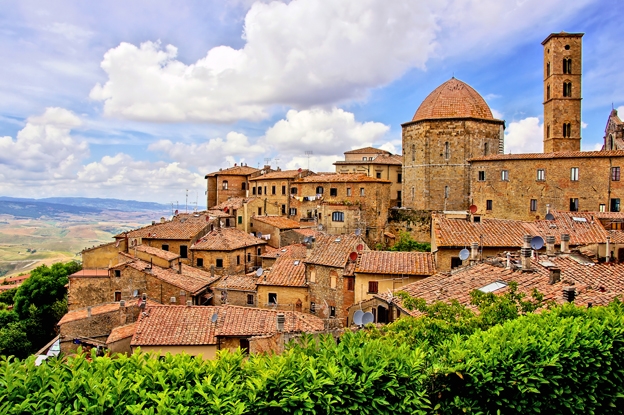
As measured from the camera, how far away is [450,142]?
149ft

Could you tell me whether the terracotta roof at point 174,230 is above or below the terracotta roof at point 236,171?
below

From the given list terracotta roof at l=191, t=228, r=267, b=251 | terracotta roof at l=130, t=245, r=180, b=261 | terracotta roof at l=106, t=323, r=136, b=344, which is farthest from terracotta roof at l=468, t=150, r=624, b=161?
terracotta roof at l=106, t=323, r=136, b=344

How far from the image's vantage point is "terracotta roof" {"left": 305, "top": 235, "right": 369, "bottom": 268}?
2869cm

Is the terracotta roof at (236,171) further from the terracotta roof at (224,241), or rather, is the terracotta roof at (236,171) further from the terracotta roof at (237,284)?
the terracotta roof at (237,284)

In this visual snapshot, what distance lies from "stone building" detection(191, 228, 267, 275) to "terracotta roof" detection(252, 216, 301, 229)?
454 cm

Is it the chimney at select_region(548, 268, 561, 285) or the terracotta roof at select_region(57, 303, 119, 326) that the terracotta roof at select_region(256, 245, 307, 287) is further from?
the chimney at select_region(548, 268, 561, 285)

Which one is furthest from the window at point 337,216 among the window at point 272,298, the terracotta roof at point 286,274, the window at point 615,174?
the window at point 615,174

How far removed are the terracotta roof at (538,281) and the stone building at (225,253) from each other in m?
23.6

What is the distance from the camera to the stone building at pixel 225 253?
40688 millimetres

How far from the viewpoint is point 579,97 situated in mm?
49531

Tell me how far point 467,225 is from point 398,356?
2069cm

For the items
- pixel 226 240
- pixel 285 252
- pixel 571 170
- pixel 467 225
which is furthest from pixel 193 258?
pixel 571 170

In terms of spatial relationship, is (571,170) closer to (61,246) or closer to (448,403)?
(448,403)

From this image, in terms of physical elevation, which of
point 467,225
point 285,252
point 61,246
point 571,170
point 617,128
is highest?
point 617,128
